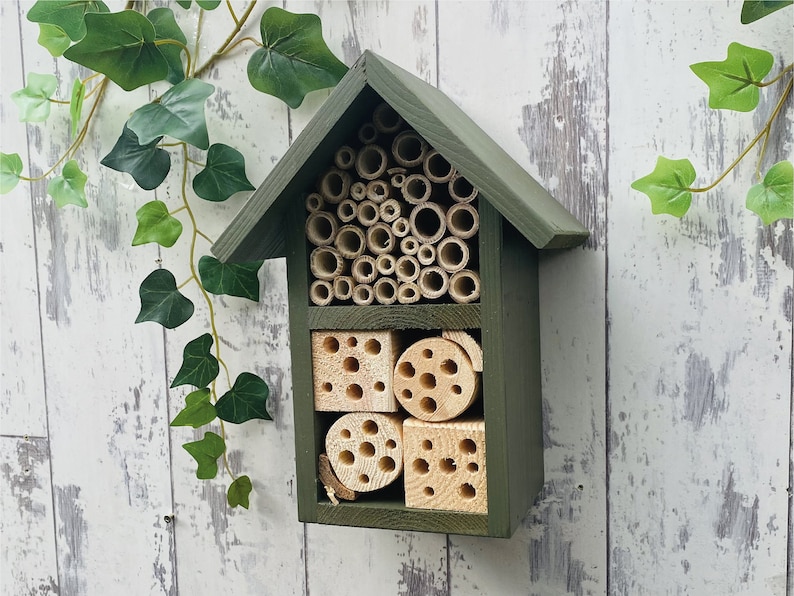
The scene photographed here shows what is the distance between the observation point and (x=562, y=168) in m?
0.77

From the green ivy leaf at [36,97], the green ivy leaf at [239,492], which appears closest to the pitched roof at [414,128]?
the green ivy leaf at [239,492]

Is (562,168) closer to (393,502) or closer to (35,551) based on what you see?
(393,502)

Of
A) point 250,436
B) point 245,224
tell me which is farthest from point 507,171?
point 250,436

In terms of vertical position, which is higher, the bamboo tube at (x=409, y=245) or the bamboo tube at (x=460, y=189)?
the bamboo tube at (x=460, y=189)

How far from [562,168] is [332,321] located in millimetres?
310

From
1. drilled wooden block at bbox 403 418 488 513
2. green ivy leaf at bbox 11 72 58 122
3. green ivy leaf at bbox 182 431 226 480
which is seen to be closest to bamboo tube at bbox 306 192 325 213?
drilled wooden block at bbox 403 418 488 513

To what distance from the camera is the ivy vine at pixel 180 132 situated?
78cm

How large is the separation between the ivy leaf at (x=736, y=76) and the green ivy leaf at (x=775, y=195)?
0.07 metres

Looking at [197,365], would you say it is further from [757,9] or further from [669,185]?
[757,9]

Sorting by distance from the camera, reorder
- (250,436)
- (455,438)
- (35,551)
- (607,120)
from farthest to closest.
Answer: (35,551) < (250,436) < (607,120) < (455,438)

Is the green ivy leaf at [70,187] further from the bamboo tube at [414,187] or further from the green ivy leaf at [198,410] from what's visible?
the bamboo tube at [414,187]

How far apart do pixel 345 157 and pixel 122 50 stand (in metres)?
0.30

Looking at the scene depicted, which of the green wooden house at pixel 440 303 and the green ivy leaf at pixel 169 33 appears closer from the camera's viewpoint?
the green wooden house at pixel 440 303

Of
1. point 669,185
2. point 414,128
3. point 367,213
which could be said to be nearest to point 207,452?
point 367,213
